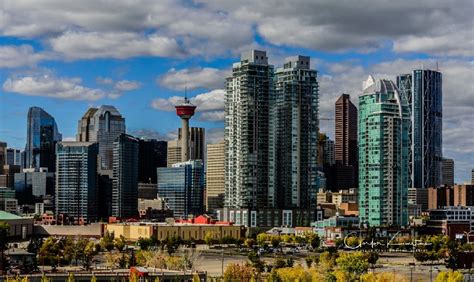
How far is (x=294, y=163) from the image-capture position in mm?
183500

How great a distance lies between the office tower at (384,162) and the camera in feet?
573

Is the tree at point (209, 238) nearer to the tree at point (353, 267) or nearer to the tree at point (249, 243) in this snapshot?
the tree at point (249, 243)

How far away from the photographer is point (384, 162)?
6900 inches

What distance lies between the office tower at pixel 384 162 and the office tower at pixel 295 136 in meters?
10.5

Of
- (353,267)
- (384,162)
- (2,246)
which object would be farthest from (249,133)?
(353,267)

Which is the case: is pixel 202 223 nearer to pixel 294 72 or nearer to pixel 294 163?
pixel 294 163

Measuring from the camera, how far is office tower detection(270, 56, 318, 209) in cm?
18262

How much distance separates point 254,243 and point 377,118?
40.4 m

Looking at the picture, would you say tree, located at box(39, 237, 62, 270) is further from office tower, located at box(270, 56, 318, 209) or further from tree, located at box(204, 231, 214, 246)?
office tower, located at box(270, 56, 318, 209)

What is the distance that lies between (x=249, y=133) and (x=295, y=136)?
1058 cm

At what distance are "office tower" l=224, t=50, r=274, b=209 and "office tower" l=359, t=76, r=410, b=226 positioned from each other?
62.7ft

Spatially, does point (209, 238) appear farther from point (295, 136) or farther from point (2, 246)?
point (2, 246)

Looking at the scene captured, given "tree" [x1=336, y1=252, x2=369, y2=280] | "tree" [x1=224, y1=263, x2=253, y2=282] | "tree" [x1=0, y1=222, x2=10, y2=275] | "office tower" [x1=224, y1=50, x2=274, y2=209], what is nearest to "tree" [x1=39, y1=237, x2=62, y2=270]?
"tree" [x1=0, y1=222, x2=10, y2=275]

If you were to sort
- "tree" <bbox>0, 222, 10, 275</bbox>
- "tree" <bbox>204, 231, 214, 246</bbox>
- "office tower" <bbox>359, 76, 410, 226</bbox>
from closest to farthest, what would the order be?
1. "tree" <bbox>0, 222, 10, 275</bbox>
2. "tree" <bbox>204, 231, 214, 246</bbox>
3. "office tower" <bbox>359, 76, 410, 226</bbox>
